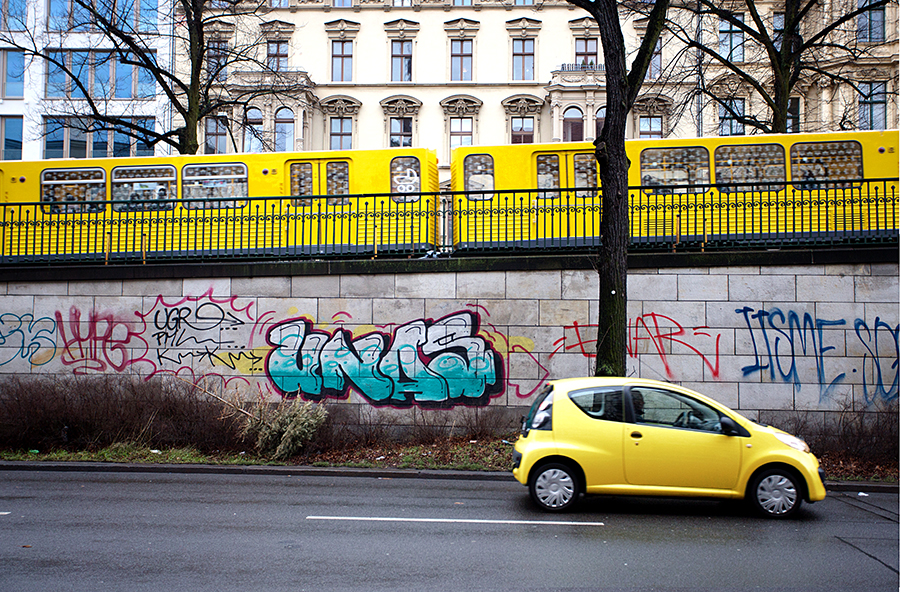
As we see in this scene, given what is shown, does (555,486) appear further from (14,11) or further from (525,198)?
(14,11)

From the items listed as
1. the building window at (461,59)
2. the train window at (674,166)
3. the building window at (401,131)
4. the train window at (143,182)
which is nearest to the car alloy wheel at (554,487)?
the train window at (674,166)

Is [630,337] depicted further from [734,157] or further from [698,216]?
[734,157]

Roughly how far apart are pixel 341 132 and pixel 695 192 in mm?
27645

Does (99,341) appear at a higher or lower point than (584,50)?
lower

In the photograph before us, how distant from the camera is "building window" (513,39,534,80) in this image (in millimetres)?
36844

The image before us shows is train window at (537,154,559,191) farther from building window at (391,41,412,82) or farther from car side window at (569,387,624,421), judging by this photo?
building window at (391,41,412,82)

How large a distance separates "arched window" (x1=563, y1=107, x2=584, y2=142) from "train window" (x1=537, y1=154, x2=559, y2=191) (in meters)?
21.9

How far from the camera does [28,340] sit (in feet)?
39.3

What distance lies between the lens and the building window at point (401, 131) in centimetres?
3669

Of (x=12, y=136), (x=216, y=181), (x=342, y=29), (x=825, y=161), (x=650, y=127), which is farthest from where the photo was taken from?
(x=342, y=29)

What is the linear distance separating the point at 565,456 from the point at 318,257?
6.68 metres

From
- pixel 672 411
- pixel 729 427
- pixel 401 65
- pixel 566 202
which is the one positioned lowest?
pixel 729 427

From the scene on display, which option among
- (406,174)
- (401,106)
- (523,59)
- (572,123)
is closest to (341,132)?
(401,106)

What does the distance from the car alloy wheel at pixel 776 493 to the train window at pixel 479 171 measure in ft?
28.4
